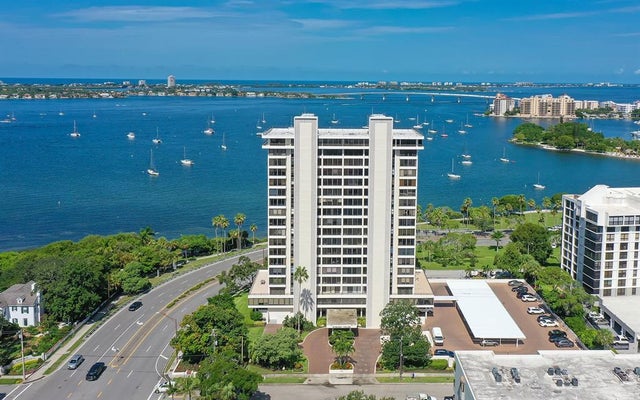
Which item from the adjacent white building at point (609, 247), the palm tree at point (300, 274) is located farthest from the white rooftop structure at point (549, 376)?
the adjacent white building at point (609, 247)

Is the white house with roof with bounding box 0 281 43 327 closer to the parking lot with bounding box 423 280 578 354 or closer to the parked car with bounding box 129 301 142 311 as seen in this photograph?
the parked car with bounding box 129 301 142 311

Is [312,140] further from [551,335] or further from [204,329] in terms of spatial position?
[551,335]

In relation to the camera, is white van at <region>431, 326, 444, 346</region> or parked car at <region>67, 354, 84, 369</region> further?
white van at <region>431, 326, 444, 346</region>

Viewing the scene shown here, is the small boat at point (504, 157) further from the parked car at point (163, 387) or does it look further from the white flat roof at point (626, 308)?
the parked car at point (163, 387)

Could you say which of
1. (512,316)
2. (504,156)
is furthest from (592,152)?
(512,316)

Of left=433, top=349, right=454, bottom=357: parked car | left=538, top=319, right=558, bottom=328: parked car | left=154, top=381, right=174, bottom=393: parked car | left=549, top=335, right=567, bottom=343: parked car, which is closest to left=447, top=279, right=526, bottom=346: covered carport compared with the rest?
left=549, top=335, right=567, bottom=343: parked car

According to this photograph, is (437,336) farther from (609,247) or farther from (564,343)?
(609,247)

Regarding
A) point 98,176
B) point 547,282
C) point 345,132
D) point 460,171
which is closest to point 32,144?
point 98,176
